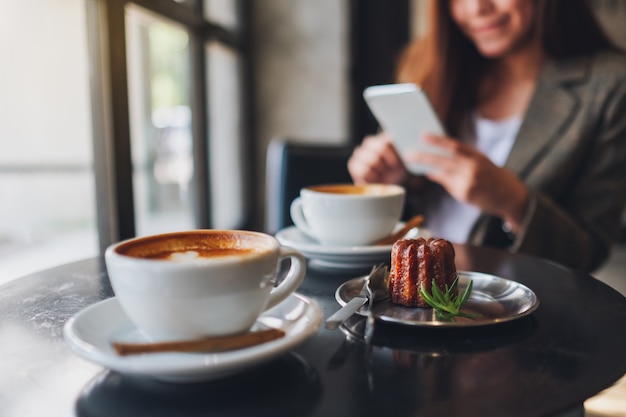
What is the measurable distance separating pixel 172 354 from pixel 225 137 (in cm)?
202

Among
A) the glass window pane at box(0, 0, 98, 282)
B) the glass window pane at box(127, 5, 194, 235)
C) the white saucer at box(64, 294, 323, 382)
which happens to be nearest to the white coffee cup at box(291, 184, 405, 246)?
the white saucer at box(64, 294, 323, 382)

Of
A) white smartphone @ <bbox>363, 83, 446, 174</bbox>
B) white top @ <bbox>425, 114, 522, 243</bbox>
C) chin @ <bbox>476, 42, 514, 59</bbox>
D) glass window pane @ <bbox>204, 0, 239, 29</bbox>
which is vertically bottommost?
white top @ <bbox>425, 114, 522, 243</bbox>

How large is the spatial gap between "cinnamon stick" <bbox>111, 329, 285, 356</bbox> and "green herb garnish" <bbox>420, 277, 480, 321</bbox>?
16 centimetres

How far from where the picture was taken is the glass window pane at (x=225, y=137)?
228 centimetres

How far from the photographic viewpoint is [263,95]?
2.50 m

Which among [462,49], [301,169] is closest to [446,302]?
[301,169]

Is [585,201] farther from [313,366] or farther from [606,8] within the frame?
[606,8]

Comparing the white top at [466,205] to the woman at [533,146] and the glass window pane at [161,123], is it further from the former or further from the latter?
the glass window pane at [161,123]

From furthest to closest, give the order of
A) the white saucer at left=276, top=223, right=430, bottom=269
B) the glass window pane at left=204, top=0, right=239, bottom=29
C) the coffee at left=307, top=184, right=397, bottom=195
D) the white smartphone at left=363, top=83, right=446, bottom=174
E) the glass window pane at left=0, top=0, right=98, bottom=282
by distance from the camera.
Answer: the glass window pane at left=204, top=0, right=239, bottom=29 → the glass window pane at left=0, top=0, right=98, bottom=282 → the white smartphone at left=363, top=83, right=446, bottom=174 → the coffee at left=307, top=184, right=397, bottom=195 → the white saucer at left=276, top=223, right=430, bottom=269

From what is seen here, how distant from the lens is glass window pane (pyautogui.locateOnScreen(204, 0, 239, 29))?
217 centimetres

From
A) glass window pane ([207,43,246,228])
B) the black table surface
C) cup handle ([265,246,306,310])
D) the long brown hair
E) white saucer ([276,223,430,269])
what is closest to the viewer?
the black table surface

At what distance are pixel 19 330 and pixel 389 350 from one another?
1.04ft

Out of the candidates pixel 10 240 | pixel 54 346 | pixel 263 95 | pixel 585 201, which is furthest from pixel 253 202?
pixel 54 346

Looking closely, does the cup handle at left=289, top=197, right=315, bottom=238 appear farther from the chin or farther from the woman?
the chin
